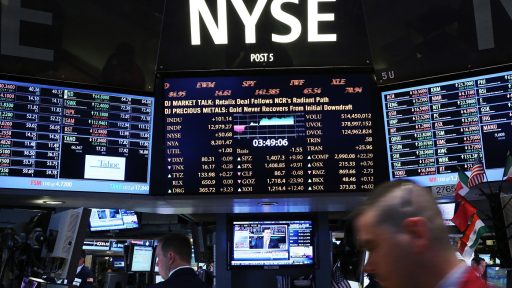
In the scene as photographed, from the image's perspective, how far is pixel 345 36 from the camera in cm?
435

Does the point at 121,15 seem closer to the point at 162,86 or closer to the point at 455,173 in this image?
the point at 162,86

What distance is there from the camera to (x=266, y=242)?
18.4ft

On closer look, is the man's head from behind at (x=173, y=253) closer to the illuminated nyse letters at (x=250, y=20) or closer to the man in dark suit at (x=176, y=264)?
the man in dark suit at (x=176, y=264)

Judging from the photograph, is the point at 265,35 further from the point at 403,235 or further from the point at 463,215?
the point at 403,235

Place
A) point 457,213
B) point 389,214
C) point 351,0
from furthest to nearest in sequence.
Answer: point 351,0
point 457,213
point 389,214

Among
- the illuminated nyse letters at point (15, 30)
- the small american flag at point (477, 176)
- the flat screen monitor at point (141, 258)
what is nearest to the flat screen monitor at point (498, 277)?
the small american flag at point (477, 176)

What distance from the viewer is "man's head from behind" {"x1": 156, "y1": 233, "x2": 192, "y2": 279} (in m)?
3.71

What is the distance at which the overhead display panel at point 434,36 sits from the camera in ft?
13.1

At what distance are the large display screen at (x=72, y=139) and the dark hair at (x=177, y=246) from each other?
0.47 meters

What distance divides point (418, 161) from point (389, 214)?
126 inches

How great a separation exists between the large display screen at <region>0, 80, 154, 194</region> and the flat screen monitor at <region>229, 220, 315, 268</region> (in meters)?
1.75

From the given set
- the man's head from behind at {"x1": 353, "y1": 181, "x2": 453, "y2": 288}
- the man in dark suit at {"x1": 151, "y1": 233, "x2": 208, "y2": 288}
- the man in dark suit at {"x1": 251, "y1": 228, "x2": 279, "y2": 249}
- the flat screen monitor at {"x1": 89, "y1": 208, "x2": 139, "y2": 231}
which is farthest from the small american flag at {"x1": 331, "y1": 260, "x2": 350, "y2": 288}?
the flat screen monitor at {"x1": 89, "y1": 208, "x2": 139, "y2": 231}

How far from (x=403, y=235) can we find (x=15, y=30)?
387 centimetres

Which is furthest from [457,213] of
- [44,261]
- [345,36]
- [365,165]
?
[44,261]
